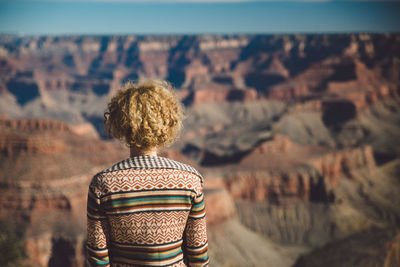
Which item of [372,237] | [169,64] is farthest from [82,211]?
[169,64]

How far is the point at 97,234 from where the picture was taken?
3.68 m

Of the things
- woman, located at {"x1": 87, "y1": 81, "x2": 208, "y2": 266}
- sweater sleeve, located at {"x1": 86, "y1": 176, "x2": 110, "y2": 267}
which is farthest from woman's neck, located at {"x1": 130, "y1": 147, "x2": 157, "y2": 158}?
sweater sleeve, located at {"x1": 86, "y1": 176, "x2": 110, "y2": 267}

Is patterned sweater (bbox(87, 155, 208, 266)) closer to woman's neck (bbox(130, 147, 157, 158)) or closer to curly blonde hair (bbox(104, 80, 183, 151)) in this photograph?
woman's neck (bbox(130, 147, 157, 158))

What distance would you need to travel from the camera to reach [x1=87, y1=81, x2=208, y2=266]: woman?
11.6 feet

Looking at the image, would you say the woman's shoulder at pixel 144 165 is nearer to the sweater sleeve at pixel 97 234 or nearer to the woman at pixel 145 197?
the woman at pixel 145 197

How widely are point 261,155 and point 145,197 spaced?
45525mm

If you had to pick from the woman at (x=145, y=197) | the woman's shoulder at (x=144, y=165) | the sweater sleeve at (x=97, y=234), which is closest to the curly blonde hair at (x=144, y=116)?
the woman at (x=145, y=197)

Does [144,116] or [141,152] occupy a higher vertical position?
[144,116]

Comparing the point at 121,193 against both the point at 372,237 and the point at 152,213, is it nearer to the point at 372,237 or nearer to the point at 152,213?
the point at 152,213

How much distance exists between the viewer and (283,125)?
273 ft

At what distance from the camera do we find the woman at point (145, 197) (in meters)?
3.54

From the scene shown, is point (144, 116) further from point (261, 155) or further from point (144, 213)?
point (261, 155)

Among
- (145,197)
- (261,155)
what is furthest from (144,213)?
(261,155)

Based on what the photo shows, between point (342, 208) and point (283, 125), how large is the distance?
136ft
